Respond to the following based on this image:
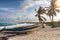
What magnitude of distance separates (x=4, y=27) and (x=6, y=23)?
0.17 meters

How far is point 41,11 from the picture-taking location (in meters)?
6.17

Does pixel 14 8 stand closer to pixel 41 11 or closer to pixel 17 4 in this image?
pixel 17 4

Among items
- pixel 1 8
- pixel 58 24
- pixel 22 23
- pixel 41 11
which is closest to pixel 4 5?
pixel 1 8

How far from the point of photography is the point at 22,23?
19.0ft

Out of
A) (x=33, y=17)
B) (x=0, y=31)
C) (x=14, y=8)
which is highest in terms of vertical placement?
(x=14, y=8)

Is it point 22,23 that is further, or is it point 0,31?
point 22,23

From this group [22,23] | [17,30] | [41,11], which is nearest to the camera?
[17,30]

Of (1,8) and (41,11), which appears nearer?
(1,8)

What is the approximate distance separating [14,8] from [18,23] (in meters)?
0.59

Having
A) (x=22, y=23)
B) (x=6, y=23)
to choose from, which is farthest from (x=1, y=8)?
(x=22, y=23)

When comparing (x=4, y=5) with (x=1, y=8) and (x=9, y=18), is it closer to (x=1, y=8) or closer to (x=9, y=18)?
(x=1, y=8)

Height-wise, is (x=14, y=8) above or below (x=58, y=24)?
above

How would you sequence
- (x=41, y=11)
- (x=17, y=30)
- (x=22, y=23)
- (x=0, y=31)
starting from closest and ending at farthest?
(x=17, y=30) < (x=0, y=31) < (x=22, y=23) < (x=41, y=11)

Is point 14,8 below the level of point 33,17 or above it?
above
